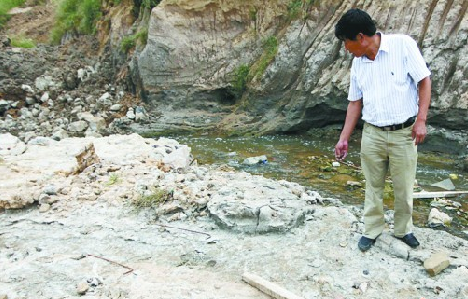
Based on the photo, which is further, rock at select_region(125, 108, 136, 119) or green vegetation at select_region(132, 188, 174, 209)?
rock at select_region(125, 108, 136, 119)

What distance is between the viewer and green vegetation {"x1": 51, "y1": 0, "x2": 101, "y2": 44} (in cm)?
1780

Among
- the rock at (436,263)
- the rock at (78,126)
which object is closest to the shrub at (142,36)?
the rock at (78,126)

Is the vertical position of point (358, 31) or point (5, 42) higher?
point (358, 31)

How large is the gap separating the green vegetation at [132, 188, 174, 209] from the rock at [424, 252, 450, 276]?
9.70ft

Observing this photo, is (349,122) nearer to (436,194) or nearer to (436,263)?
(436,263)

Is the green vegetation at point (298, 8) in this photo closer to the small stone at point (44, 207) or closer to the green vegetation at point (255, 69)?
the green vegetation at point (255, 69)

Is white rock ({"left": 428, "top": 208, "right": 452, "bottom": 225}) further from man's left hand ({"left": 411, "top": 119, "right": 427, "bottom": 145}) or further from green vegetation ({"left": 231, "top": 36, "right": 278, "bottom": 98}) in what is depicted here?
green vegetation ({"left": 231, "top": 36, "right": 278, "bottom": 98})

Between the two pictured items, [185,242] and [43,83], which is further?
[43,83]

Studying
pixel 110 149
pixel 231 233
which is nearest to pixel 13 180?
pixel 110 149

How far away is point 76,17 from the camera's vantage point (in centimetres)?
1839

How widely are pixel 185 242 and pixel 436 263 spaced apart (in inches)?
92.1

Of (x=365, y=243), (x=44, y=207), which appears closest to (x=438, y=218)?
(x=365, y=243)

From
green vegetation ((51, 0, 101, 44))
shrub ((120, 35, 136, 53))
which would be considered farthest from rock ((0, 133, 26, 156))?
green vegetation ((51, 0, 101, 44))

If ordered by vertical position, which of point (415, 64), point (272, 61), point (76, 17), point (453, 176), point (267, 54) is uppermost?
point (76, 17)
